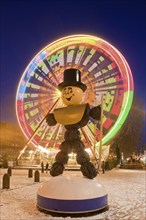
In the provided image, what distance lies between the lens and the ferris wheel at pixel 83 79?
50.7 ft

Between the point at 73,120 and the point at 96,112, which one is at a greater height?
the point at 96,112

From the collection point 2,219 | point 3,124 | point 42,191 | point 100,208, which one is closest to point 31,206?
point 42,191

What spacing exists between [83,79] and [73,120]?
33.0 feet

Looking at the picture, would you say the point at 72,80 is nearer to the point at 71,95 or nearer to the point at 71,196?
the point at 71,95

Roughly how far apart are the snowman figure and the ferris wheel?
8.49 m

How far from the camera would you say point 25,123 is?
16.8 meters

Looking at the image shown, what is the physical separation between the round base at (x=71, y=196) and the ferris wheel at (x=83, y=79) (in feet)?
30.1

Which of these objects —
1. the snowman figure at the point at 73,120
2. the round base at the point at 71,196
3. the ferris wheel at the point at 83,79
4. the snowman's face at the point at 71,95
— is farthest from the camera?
the ferris wheel at the point at 83,79

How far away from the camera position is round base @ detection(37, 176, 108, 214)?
5395 mm

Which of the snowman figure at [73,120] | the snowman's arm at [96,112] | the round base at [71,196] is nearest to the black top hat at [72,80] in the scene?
the snowman figure at [73,120]

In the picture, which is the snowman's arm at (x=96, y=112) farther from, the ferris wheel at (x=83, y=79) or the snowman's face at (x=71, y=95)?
the ferris wheel at (x=83, y=79)

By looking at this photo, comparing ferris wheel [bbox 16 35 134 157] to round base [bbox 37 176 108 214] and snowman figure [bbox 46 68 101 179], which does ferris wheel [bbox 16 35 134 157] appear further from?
round base [bbox 37 176 108 214]

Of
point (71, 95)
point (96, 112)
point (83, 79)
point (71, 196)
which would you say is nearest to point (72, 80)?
point (71, 95)

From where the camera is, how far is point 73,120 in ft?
20.4
